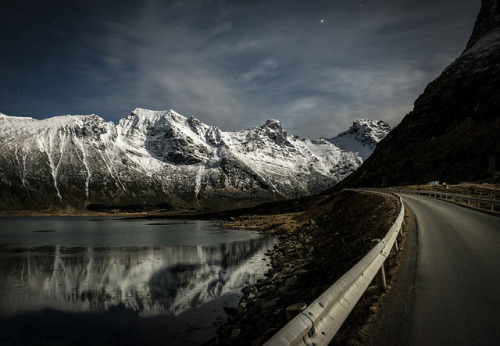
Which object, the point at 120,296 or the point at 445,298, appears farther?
the point at 120,296

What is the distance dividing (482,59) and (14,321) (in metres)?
170

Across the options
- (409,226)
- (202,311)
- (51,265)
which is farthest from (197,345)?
(51,265)

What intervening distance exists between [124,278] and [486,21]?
199 metres

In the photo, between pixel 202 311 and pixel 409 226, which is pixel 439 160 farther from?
pixel 202 311

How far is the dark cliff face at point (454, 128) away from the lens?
88375 mm

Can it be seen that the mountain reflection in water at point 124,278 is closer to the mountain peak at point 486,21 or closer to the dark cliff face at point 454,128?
the dark cliff face at point 454,128

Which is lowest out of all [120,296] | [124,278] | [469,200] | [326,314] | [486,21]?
[124,278]

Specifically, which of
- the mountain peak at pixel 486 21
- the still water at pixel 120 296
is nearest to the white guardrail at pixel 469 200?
the still water at pixel 120 296

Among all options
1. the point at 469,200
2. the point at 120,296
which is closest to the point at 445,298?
the point at 120,296

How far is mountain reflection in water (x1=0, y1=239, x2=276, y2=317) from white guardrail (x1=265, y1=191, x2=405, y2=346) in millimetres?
13601

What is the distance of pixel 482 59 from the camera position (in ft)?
427

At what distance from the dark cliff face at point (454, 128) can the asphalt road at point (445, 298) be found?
274 feet

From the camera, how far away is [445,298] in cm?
691

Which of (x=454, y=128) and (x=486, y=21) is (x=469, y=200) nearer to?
(x=454, y=128)
